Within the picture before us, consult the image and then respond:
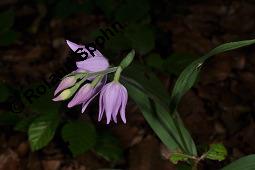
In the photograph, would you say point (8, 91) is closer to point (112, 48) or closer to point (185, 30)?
point (112, 48)

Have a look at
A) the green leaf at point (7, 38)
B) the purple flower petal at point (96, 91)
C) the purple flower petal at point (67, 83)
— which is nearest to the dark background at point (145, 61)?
the green leaf at point (7, 38)

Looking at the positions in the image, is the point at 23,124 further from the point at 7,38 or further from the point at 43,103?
the point at 7,38

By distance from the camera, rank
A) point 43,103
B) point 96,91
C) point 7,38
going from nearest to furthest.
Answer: point 96,91 → point 43,103 → point 7,38

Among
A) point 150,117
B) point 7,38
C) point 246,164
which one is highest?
point 7,38

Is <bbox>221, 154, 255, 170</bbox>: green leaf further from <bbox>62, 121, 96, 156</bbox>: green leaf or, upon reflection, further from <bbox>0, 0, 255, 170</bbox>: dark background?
<bbox>62, 121, 96, 156</bbox>: green leaf

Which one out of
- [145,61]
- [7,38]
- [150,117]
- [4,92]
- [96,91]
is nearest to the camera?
[96,91]

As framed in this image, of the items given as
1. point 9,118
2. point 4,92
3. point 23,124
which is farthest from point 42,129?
point 4,92

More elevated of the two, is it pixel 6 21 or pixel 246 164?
pixel 6 21
